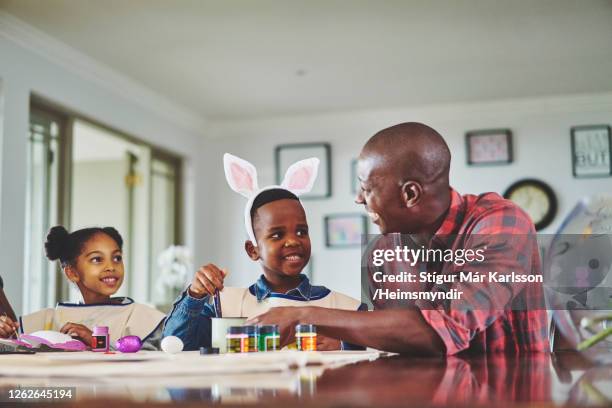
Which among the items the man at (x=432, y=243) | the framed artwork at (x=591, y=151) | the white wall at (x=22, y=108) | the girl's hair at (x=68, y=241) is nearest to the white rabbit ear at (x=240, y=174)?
the man at (x=432, y=243)

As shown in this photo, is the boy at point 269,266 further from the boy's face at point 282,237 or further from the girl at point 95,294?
the girl at point 95,294

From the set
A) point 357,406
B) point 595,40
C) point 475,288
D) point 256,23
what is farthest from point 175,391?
point 595,40

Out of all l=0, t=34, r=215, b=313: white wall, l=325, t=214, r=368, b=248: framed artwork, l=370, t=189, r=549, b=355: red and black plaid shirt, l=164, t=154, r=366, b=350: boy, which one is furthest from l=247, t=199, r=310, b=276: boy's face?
l=325, t=214, r=368, b=248: framed artwork

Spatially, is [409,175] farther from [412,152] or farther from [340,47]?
[340,47]

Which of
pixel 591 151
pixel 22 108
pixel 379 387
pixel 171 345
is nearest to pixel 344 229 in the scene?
pixel 591 151

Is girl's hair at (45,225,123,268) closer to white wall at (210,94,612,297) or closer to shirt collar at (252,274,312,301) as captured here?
shirt collar at (252,274,312,301)

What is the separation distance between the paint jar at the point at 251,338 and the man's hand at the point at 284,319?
0.08ft

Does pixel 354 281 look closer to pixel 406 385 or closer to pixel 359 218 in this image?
pixel 359 218

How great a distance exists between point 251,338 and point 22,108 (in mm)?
3321

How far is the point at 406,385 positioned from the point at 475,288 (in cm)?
52

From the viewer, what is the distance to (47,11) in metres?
A: 3.86

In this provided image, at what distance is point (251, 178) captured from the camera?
205 cm

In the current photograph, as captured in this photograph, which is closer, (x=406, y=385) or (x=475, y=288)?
(x=406, y=385)

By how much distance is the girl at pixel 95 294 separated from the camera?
8.40 ft
